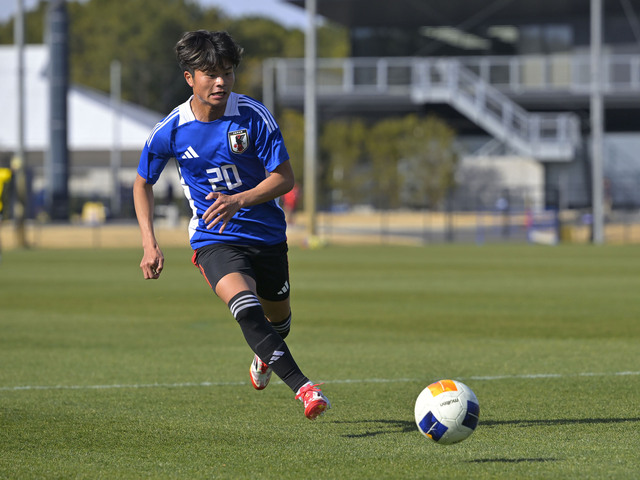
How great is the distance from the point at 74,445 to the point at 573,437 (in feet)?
9.32

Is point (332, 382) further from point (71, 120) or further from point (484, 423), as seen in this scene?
point (71, 120)

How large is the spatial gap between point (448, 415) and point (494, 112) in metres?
47.4

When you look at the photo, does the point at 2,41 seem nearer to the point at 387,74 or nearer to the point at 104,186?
the point at 104,186

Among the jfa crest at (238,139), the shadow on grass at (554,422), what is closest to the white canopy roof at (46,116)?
the jfa crest at (238,139)

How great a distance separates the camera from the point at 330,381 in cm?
876

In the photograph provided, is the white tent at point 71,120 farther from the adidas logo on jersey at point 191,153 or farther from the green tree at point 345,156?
the adidas logo on jersey at point 191,153

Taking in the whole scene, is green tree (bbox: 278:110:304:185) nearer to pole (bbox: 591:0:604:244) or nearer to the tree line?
the tree line

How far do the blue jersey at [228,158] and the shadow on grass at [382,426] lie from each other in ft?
4.13

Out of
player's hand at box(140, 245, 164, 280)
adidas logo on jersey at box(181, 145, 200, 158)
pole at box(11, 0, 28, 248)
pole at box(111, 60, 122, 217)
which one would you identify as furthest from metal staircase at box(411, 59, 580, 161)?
player's hand at box(140, 245, 164, 280)

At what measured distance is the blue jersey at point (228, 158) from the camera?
21.5ft

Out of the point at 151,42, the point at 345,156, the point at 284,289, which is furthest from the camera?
the point at 151,42

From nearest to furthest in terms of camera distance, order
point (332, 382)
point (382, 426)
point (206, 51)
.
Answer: point (206, 51) → point (382, 426) → point (332, 382)

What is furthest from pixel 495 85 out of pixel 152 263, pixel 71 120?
pixel 152 263

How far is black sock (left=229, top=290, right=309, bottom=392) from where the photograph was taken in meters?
6.12
